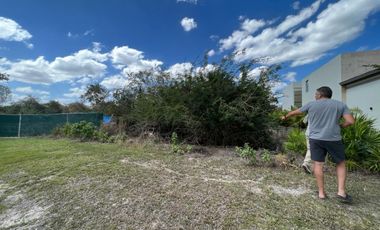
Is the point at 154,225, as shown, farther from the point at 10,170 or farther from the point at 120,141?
the point at 120,141

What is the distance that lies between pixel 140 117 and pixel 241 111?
12.2ft

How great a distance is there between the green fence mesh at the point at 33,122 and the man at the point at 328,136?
11519 mm

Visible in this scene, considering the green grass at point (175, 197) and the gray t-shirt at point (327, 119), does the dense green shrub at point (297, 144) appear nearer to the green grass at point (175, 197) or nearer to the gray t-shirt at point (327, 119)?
the green grass at point (175, 197)

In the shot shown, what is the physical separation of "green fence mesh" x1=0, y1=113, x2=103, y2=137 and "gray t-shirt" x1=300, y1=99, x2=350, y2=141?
1150 centimetres

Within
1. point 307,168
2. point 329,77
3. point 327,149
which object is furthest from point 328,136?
point 329,77

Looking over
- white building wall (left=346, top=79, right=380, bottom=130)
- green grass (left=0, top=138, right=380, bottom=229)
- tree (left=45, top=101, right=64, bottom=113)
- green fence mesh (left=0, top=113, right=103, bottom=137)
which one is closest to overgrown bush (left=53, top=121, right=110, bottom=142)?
green fence mesh (left=0, top=113, right=103, bottom=137)

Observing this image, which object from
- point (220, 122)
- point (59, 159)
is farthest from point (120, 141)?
point (220, 122)

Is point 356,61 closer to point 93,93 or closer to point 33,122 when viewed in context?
point 93,93

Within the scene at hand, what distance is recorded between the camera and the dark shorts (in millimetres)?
3031

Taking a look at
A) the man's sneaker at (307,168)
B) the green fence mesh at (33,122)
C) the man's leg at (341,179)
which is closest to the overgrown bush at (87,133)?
the green fence mesh at (33,122)

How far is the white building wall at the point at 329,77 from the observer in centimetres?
1486

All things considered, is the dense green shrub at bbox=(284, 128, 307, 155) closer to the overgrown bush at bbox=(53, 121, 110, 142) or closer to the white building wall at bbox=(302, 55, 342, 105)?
the overgrown bush at bbox=(53, 121, 110, 142)

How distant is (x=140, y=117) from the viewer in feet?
27.8

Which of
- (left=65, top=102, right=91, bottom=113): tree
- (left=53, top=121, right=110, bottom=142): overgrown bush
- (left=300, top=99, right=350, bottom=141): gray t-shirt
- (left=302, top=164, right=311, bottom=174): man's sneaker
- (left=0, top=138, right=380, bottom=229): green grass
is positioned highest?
(left=65, top=102, right=91, bottom=113): tree
